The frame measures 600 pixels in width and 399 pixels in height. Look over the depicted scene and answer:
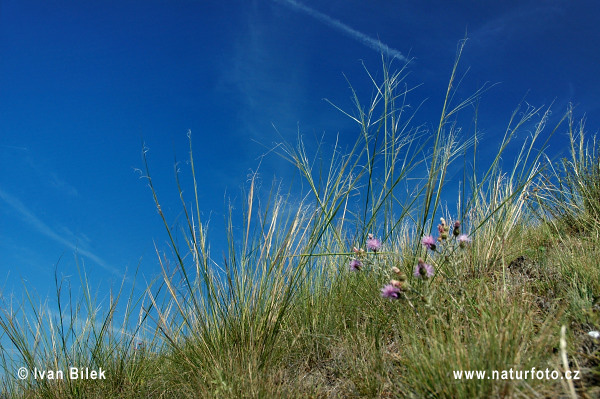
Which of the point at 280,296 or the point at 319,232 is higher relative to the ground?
the point at 319,232

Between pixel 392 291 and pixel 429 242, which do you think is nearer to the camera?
pixel 392 291

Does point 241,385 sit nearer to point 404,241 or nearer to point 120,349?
point 120,349

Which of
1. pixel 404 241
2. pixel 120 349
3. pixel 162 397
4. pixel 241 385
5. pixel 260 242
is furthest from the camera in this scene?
pixel 404 241

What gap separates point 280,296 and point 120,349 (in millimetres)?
1369

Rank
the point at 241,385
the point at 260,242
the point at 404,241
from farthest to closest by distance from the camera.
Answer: the point at 404,241
the point at 260,242
the point at 241,385

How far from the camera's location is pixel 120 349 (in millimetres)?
3221

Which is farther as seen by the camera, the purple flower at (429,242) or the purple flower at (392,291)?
the purple flower at (429,242)

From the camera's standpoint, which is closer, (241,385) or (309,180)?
(241,385)

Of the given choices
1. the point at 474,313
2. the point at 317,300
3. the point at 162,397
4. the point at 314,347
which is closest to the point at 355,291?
the point at 317,300

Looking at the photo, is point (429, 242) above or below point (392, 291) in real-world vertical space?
above

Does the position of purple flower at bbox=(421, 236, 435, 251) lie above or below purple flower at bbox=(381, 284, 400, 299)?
above

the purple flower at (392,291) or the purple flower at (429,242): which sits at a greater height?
the purple flower at (429,242)

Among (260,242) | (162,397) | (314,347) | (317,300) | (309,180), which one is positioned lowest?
(162,397)

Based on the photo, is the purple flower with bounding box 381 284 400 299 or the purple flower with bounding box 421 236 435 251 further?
the purple flower with bounding box 421 236 435 251
